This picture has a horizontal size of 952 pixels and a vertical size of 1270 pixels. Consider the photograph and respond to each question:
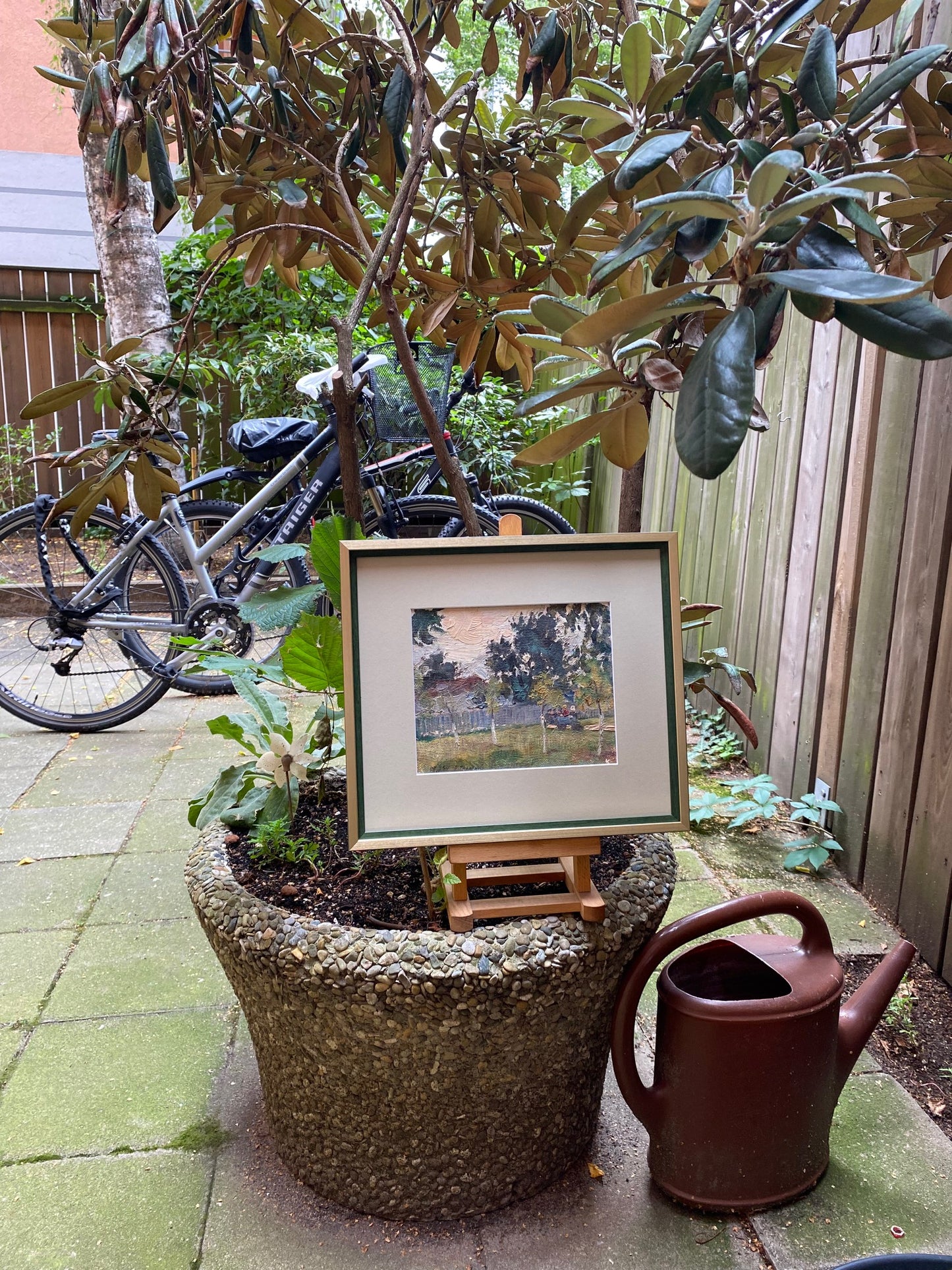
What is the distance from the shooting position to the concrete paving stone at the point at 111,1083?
Result: 121cm

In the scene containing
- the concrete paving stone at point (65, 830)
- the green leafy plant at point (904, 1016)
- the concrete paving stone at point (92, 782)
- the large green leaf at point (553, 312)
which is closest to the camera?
the large green leaf at point (553, 312)

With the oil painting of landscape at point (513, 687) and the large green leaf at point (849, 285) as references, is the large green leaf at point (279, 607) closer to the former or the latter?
the oil painting of landscape at point (513, 687)

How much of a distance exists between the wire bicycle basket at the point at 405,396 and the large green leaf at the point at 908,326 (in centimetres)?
266

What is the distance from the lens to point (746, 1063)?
981 millimetres

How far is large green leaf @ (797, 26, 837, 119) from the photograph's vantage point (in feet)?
2.25

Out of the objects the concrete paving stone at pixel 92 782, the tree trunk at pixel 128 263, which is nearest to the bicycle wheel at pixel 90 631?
the concrete paving stone at pixel 92 782

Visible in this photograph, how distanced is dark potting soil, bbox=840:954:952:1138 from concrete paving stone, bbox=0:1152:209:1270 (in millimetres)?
993

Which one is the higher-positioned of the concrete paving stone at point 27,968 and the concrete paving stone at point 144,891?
the concrete paving stone at point 144,891

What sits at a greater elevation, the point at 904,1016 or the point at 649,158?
the point at 649,158

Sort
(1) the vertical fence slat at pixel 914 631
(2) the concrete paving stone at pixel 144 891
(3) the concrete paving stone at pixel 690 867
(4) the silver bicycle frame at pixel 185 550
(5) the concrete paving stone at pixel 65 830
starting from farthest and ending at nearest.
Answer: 1. (4) the silver bicycle frame at pixel 185 550
2. (5) the concrete paving stone at pixel 65 830
3. (3) the concrete paving stone at pixel 690 867
4. (2) the concrete paving stone at pixel 144 891
5. (1) the vertical fence slat at pixel 914 631

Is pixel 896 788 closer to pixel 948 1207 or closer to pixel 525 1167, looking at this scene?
pixel 948 1207

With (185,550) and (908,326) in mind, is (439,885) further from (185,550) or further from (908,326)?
(185,550)

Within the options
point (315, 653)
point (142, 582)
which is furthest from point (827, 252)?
point (142, 582)

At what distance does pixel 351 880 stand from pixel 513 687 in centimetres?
38
